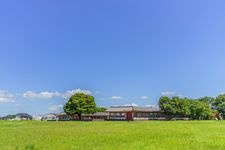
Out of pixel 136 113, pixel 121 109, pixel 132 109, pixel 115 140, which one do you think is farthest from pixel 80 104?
pixel 115 140

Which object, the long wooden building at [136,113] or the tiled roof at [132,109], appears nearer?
the long wooden building at [136,113]

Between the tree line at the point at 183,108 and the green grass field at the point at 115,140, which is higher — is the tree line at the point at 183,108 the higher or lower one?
the higher one

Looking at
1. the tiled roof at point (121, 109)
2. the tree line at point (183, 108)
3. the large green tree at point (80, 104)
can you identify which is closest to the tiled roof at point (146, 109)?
the tiled roof at point (121, 109)

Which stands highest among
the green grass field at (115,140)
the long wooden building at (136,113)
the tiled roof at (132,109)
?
the tiled roof at (132,109)

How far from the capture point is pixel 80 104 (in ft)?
295

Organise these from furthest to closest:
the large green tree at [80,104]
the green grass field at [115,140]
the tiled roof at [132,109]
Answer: the tiled roof at [132,109] → the large green tree at [80,104] → the green grass field at [115,140]

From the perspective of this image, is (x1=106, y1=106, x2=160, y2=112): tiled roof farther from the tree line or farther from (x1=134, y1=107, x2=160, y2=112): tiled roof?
the tree line

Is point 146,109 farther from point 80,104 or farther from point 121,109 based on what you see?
point 80,104

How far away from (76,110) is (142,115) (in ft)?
92.0

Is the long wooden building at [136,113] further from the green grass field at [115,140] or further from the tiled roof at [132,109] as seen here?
the green grass field at [115,140]

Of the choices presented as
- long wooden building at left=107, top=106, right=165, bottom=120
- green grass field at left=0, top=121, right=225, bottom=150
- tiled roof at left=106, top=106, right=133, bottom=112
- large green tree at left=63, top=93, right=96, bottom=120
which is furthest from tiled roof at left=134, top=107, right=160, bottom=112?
green grass field at left=0, top=121, right=225, bottom=150

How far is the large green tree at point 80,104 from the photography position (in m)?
89.9

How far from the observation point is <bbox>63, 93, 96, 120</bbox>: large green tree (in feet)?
295

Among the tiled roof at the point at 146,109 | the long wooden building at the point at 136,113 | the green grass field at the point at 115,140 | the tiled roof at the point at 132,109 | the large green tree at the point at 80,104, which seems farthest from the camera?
the tiled roof at the point at 146,109
